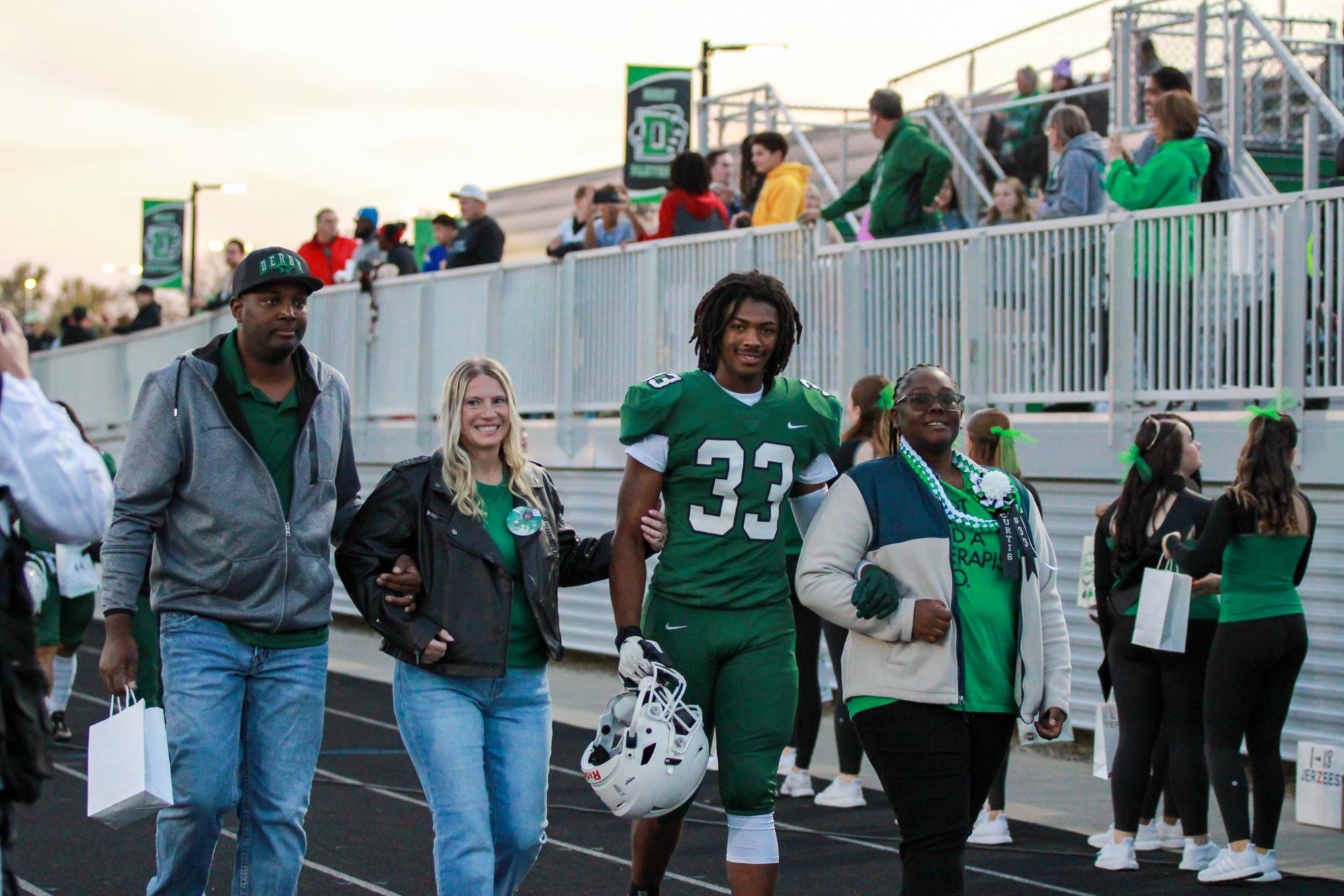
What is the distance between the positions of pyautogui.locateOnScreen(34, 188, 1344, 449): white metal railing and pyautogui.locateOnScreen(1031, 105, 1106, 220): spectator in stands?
851 millimetres

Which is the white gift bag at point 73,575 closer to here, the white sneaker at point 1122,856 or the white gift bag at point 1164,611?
the white sneaker at point 1122,856

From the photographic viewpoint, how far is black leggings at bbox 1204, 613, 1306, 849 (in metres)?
7.85

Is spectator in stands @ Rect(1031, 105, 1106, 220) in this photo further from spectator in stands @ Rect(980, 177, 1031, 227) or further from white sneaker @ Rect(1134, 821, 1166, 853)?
white sneaker @ Rect(1134, 821, 1166, 853)

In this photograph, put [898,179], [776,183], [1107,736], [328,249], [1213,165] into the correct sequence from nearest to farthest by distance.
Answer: [1107,736] → [1213,165] → [898,179] → [776,183] → [328,249]

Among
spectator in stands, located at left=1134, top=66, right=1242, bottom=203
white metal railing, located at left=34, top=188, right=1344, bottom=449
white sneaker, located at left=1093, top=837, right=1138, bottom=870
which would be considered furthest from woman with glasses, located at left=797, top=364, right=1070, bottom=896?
spectator in stands, located at left=1134, top=66, right=1242, bottom=203

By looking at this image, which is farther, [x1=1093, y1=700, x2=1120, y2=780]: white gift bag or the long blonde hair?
[x1=1093, y1=700, x2=1120, y2=780]: white gift bag

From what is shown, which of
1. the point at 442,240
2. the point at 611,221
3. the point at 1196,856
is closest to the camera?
the point at 1196,856

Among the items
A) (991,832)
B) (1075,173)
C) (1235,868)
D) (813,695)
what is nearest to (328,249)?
(1075,173)

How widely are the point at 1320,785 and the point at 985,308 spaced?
416 centimetres

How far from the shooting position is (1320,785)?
8.84 meters

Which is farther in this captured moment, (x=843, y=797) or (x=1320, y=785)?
(x=843, y=797)

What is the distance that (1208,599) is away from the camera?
8234 mm

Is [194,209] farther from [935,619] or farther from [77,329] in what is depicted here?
[935,619]

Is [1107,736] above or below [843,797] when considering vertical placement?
above
